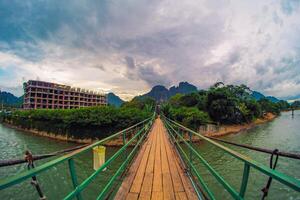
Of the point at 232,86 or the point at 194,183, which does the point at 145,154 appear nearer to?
the point at 194,183

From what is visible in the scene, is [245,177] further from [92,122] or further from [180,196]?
[92,122]

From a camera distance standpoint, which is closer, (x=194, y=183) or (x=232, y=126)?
(x=194, y=183)

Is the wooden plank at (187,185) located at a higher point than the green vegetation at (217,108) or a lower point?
lower

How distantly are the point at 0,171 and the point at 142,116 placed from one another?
1277 cm

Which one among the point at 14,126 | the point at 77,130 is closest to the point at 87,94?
the point at 14,126

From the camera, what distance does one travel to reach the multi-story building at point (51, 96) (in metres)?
52.4

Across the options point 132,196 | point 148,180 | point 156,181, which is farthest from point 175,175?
point 132,196

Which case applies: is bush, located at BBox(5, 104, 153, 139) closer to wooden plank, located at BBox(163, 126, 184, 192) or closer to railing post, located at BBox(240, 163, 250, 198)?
wooden plank, located at BBox(163, 126, 184, 192)

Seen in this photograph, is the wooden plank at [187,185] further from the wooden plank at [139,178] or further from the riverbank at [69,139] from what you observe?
the riverbank at [69,139]

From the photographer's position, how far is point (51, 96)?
5662cm

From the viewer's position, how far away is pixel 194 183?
126 inches

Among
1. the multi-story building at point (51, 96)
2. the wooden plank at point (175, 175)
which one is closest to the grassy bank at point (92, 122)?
the wooden plank at point (175, 175)

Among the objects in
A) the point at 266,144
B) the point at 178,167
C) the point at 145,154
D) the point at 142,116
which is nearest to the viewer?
the point at 178,167

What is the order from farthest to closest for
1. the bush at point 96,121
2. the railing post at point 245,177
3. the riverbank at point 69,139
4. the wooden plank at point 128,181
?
the bush at point 96,121
the riverbank at point 69,139
the wooden plank at point 128,181
the railing post at point 245,177
